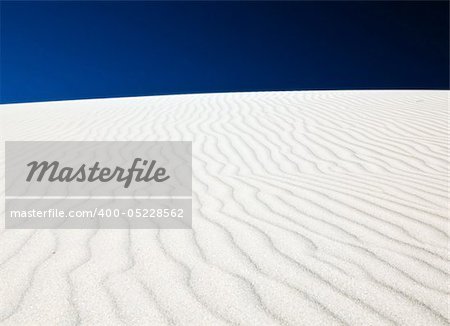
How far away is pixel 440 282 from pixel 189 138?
4554mm

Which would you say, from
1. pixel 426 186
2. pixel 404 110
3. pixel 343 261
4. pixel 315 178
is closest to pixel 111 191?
pixel 315 178

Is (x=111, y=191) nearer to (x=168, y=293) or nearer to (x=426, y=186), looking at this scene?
(x=168, y=293)

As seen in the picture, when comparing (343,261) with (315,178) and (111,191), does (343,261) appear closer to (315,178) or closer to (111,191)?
(315,178)

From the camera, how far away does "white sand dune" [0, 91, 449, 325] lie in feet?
6.08

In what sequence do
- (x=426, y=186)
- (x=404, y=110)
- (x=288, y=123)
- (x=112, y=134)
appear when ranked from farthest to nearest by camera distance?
(x=404, y=110)
(x=288, y=123)
(x=112, y=134)
(x=426, y=186)

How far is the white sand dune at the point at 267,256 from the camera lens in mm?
1854

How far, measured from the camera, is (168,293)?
2.01 metres

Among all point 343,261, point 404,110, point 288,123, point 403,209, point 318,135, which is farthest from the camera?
point 404,110

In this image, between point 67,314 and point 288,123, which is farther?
point 288,123

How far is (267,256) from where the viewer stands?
2.38m

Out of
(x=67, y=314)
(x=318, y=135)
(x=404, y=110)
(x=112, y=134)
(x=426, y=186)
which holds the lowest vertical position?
(x=67, y=314)

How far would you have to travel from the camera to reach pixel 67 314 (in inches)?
72.9

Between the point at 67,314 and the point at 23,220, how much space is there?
60.2 inches

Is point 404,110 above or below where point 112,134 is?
above
